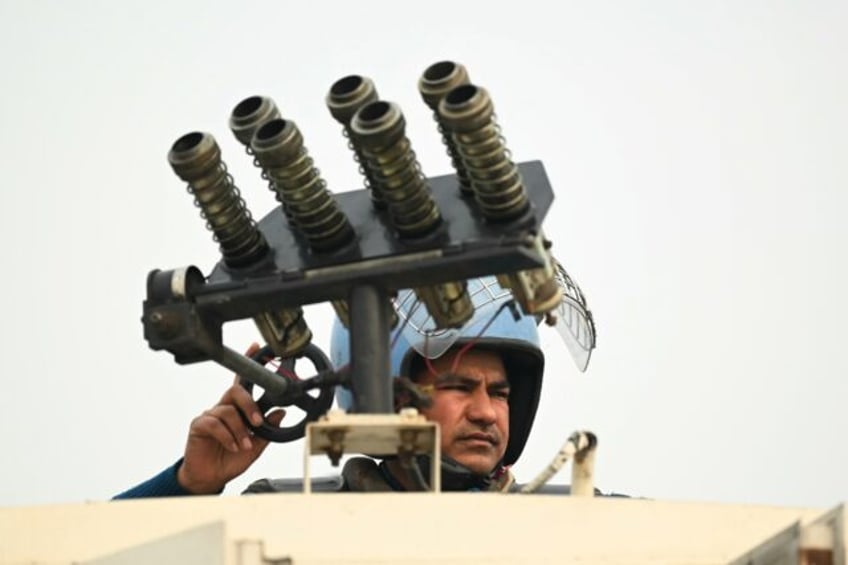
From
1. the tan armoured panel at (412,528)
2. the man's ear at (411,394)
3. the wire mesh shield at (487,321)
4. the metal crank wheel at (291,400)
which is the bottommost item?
the tan armoured panel at (412,528)

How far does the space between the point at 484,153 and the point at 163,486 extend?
3.59 m

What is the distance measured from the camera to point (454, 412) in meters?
12.3

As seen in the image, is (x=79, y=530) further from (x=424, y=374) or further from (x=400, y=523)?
(x=424, y=374)

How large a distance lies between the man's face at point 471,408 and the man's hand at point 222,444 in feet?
3.83

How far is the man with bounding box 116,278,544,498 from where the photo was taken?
1134 cm

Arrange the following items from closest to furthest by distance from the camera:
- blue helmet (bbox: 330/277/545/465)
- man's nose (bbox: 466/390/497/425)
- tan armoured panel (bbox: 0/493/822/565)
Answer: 1. tan armoured panel (bbox: 0/493/822/565)
2. blue helmet (bbox: 330/277/545/465)
3. man's nose (bbox: 466/390/497/425)

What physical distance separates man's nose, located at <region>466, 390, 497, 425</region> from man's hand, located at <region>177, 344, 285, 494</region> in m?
1.31

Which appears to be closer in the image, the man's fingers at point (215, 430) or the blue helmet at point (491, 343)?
the man's fingers at point (215, 430)

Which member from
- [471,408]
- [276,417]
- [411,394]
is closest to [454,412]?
[471,408]

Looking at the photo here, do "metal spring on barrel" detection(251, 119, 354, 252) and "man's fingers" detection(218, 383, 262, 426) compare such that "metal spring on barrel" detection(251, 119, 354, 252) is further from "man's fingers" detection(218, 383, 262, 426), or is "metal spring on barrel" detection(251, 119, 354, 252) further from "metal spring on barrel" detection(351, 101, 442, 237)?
"man's fingers" detection(218, 383, 262, 426)

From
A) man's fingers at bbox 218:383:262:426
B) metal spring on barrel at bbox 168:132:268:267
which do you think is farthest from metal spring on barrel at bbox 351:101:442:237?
man's fingers at bbox 218:383:262:426

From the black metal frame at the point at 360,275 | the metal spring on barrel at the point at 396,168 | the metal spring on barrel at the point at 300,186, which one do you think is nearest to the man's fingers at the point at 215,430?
the black metal frame at the point at 360,275

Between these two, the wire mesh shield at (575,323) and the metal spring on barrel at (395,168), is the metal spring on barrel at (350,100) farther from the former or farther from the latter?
the wire mesh shield at (575,323)

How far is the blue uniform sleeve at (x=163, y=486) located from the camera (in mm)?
11541
